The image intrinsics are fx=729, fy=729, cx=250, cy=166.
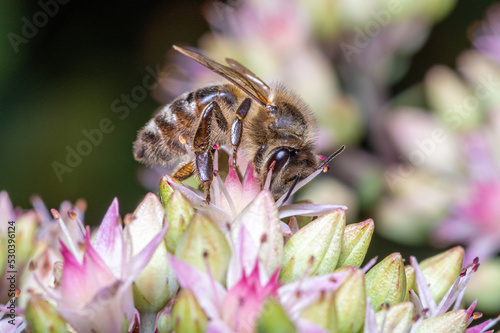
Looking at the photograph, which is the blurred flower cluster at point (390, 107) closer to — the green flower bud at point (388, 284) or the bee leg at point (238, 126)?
the bee leg at point (238, 126)

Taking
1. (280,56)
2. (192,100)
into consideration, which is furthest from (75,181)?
(192,100)

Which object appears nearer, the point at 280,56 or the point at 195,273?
the point at 195,273

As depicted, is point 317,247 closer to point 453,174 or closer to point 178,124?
point 178,124

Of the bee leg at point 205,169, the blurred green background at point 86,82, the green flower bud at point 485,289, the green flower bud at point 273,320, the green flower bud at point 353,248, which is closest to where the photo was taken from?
the green flower bud at point 273,320

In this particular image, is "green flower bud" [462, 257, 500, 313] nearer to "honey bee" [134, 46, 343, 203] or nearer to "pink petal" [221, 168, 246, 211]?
"honey bee" [134, 46, 343, 203]

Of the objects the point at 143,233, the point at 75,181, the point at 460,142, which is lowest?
the point at 75,181

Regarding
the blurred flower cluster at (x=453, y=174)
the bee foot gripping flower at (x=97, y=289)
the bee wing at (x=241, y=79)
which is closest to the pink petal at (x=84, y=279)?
the bee foot gripping flower at (x=97, y=289)

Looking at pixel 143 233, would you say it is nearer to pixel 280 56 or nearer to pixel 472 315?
pixel 472 315

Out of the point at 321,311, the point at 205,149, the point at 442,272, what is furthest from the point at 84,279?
the point at 442,272
